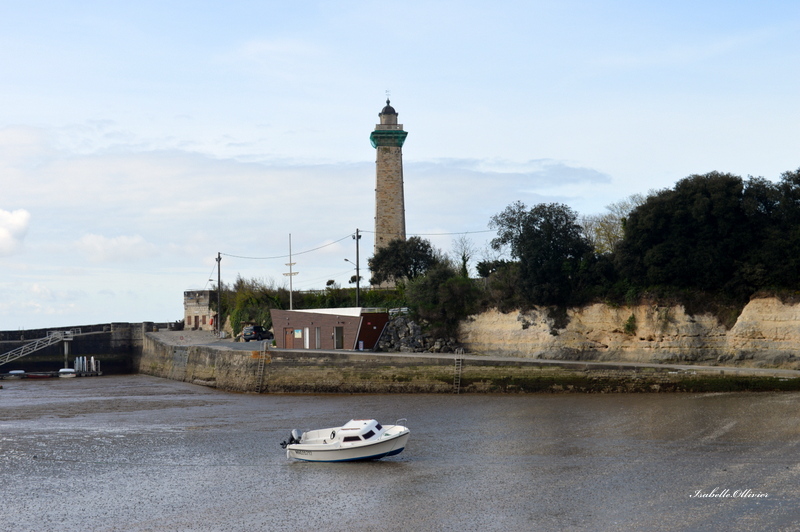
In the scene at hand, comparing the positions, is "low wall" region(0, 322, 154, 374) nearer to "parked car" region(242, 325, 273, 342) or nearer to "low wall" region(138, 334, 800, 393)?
"parked car" region(242, 325, 273, 342)

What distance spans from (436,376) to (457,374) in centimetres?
123

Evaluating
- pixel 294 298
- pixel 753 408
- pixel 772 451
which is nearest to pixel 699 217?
pixel 753 408

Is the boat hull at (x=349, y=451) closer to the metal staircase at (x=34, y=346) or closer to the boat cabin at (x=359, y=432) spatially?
the boat cabin at (x=359, y=432)

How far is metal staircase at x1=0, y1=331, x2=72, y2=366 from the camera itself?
70812 millimetres

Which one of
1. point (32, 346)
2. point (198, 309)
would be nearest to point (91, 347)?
point (32, 346)

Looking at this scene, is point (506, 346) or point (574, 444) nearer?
point (574, 444)

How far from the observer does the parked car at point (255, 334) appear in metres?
67.2

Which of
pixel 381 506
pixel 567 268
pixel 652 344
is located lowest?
pixel 381 506

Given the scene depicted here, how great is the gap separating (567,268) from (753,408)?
16783mm

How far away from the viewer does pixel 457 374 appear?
43500 mm

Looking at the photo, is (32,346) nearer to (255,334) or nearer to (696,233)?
(255,334)

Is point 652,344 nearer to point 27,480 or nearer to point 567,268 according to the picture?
point 567,268

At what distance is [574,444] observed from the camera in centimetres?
2686

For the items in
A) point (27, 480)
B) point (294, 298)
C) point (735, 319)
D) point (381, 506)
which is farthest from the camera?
point (294, 298)
